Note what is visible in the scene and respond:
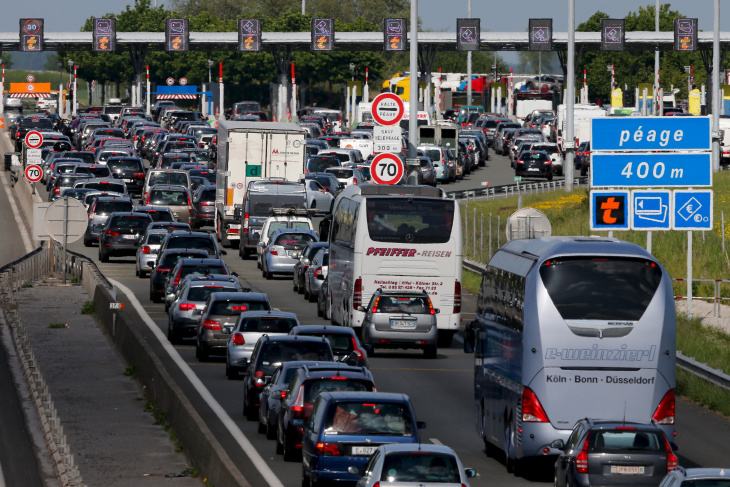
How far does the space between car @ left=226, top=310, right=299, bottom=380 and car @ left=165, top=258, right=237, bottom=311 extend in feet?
28.6

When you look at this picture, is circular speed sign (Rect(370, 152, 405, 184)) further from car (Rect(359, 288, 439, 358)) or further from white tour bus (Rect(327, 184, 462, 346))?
car (Rect(359, 288, 439, 358))

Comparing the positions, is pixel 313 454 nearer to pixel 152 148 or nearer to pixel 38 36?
pixel 152 148

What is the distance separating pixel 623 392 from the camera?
1814 centimetres

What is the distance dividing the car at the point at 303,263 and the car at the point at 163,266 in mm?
2898

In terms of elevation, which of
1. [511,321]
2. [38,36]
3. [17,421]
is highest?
[38,36]

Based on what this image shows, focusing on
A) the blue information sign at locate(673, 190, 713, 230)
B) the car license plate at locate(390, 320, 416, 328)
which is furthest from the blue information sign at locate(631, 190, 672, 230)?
the car license plate at locate(390, 320, 416, 328)

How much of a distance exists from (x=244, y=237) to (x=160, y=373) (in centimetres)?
2438

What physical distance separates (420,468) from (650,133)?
65.0ft

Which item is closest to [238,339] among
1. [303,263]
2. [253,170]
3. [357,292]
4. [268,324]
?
[268,324]

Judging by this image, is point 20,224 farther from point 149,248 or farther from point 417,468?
point 417,468

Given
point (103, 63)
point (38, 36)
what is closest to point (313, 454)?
point (38, 36)

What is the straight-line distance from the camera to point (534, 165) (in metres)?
76.2

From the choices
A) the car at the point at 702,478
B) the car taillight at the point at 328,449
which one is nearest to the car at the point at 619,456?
the car taillight at the point at 328,449

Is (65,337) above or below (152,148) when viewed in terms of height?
below
